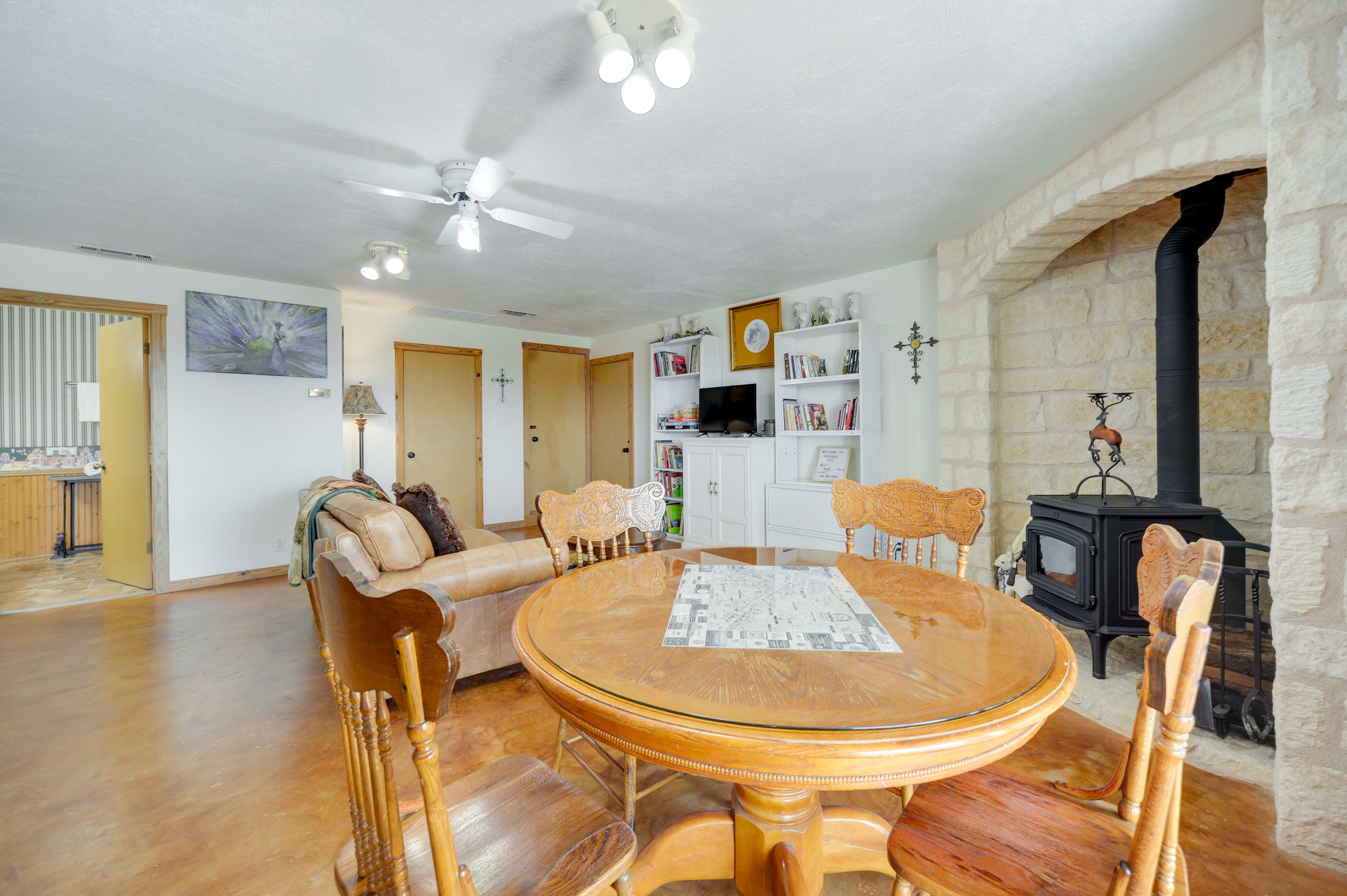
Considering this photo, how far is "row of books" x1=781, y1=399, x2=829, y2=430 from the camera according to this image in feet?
14.7

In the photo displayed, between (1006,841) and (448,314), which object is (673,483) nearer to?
(448,314)

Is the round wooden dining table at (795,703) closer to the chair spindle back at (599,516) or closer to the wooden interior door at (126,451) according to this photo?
the chair spindle back at (599,516)

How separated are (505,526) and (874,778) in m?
6.05

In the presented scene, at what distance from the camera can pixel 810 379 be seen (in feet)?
14.5

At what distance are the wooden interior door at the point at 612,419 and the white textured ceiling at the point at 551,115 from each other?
121 inches

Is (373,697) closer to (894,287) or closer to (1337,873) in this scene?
(1337,873)

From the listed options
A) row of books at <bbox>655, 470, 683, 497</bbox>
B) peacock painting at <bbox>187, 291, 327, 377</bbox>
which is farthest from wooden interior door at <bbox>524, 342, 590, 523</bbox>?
peacock painting at <bbox>187, 291, 327, 377</bbox>

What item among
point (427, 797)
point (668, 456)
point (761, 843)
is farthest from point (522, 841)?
point (668, 456)

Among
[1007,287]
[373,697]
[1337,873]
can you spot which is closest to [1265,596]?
[1337,873]

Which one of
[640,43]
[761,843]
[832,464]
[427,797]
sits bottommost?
[761,843]

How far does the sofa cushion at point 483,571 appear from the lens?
228 cm

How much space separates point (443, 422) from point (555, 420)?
1.32 meters

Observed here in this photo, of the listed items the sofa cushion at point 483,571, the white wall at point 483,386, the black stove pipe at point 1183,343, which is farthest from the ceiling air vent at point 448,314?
the black stove pipe at point 1183,343

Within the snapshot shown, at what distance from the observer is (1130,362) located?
Answer: 295 centimetres
